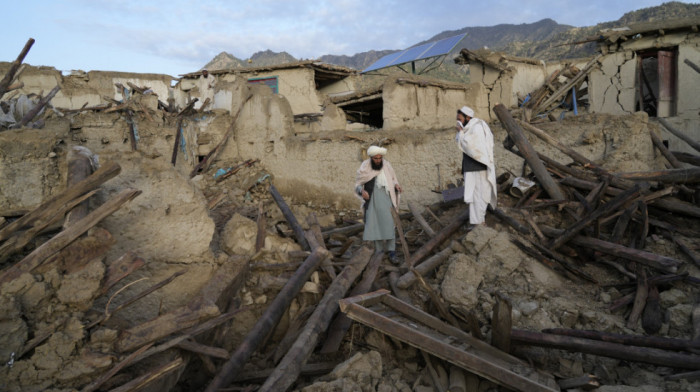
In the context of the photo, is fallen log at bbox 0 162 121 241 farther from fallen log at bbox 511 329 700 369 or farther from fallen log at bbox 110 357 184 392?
fallen log at bbox 511 329 700 369

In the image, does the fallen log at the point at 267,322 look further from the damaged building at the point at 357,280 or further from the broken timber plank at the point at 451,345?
the broken timber plank at the point at 451,345

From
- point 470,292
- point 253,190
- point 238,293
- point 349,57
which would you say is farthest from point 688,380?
point 349,57

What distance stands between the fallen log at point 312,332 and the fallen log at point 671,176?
3.64 metres

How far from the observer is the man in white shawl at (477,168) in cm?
496

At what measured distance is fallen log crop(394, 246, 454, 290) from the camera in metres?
3.96

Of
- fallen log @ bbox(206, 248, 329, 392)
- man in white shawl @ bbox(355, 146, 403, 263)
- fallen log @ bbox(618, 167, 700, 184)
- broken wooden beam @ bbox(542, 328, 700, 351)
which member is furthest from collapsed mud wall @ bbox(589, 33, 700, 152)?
fallen log @ bbox(206, 248, 329, 392)

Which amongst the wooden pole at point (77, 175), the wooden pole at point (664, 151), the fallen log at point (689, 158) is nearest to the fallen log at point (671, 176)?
the wooden pole at point (664, 151)

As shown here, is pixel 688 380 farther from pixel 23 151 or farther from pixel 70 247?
pixel 23 151

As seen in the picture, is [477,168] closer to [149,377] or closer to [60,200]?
[149,377]

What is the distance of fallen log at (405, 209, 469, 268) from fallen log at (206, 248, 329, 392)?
1.08m

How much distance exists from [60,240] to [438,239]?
3.74 m

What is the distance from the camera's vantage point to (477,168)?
5078mm

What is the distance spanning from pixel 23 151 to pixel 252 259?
2012 millimetres

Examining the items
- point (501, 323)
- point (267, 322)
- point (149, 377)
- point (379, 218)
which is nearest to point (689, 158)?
point (379, 218)
